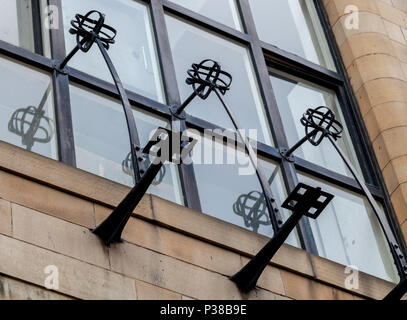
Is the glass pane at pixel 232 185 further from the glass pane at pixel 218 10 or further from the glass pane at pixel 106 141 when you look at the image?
the glass pane at pixel 218 10

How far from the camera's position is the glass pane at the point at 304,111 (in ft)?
46.4

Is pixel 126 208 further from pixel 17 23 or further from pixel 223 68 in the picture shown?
pixel 223 68

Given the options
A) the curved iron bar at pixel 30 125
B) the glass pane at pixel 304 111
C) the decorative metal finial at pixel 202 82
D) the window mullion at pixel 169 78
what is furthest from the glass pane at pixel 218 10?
the curved iron bar at pixel 30 125

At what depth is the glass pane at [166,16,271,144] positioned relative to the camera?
13.3m

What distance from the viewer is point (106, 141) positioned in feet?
38.9

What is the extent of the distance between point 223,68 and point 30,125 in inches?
146

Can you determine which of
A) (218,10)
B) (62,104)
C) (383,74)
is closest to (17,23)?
(62,104)

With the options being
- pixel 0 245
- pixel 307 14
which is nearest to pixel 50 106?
pixel 0 245

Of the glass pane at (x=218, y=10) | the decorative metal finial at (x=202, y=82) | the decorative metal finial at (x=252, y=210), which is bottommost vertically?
the decorative metal finial at (x=252, y=210)

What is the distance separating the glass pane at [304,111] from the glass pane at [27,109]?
11.7 ft

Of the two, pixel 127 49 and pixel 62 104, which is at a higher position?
pixel 127 49

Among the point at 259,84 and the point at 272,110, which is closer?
the point at 272,110

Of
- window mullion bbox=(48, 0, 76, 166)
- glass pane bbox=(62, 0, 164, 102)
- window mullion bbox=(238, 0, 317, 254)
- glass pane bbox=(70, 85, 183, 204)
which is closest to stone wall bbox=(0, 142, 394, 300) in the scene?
window mullion bbox=(48, 0, 76, 166)

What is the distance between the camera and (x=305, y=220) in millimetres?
12750
